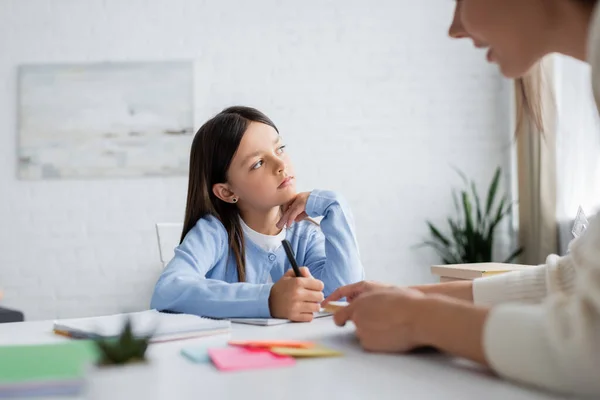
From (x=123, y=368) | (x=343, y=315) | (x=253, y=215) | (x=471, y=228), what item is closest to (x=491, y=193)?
(x=471, y=228)

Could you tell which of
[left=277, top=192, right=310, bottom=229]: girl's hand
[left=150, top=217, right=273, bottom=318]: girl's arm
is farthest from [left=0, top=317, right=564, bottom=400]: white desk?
[left=277, top=192, right=310, bottom=229]: girl's hand

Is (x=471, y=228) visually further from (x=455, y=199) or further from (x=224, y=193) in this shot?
(x=224, y=193)

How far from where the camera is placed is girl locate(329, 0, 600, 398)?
57 cm

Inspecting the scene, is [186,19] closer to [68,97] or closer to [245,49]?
[245,49]

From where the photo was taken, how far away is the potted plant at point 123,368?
0.62m

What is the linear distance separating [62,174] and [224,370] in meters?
3.63

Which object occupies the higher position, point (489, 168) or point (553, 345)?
point (489, 168)

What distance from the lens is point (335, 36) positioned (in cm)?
420

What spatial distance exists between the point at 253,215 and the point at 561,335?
129cm

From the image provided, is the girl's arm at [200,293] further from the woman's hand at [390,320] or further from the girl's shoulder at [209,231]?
the woman's hand at [390,320]

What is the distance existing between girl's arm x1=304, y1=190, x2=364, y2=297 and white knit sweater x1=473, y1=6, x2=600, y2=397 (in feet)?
3.33

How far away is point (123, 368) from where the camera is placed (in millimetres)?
697

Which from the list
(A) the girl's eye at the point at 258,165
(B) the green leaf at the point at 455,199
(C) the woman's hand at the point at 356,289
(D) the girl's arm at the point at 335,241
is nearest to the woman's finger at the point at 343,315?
(C) the woman's hand at the point at 356,289

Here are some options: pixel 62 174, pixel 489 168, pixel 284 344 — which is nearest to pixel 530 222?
pixel 489 168
